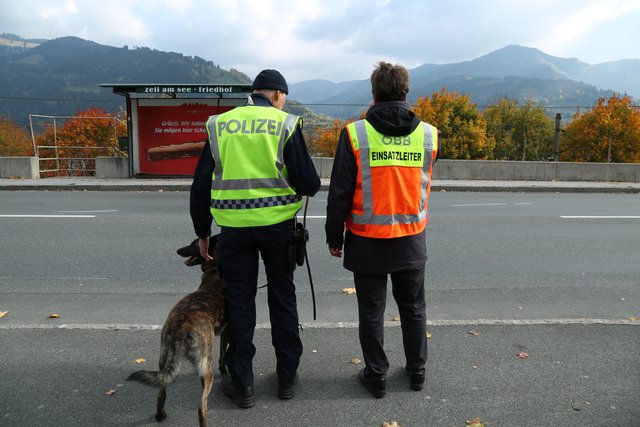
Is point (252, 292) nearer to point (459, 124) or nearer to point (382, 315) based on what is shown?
point (382, 315)

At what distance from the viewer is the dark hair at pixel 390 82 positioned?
2.98 metres

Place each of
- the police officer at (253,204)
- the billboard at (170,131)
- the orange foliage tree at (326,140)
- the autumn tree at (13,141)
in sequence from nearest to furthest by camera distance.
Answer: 1. the police officer at (253,204)
2. the billboard at (170,131)
3. the orange foliage tree at (326,140)
4. the autumn tree at (13,141)

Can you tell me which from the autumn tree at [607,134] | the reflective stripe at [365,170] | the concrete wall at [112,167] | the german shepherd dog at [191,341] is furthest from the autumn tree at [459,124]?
the german shepherd dog at [191,341]

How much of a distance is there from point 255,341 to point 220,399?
0.82 meters

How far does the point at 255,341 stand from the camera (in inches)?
157

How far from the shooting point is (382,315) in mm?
3238

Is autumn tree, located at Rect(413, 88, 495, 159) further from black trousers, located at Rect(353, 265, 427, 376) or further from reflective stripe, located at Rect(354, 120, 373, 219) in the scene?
reflective stripe, located at Rect(354, 120, 373, 219)

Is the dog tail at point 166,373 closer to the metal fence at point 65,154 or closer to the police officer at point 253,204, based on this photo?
the police officer at point 253,204

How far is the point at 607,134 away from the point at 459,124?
10.4m

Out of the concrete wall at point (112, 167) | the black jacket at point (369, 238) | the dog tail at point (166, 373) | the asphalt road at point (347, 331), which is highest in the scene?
the black jacket at point (369, 238)

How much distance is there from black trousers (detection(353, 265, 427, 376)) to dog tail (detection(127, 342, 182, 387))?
1150 mm

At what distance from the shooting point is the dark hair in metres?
2.98

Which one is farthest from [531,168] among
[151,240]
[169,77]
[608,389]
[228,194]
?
[169,77]

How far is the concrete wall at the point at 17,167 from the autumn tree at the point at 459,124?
26.6m
